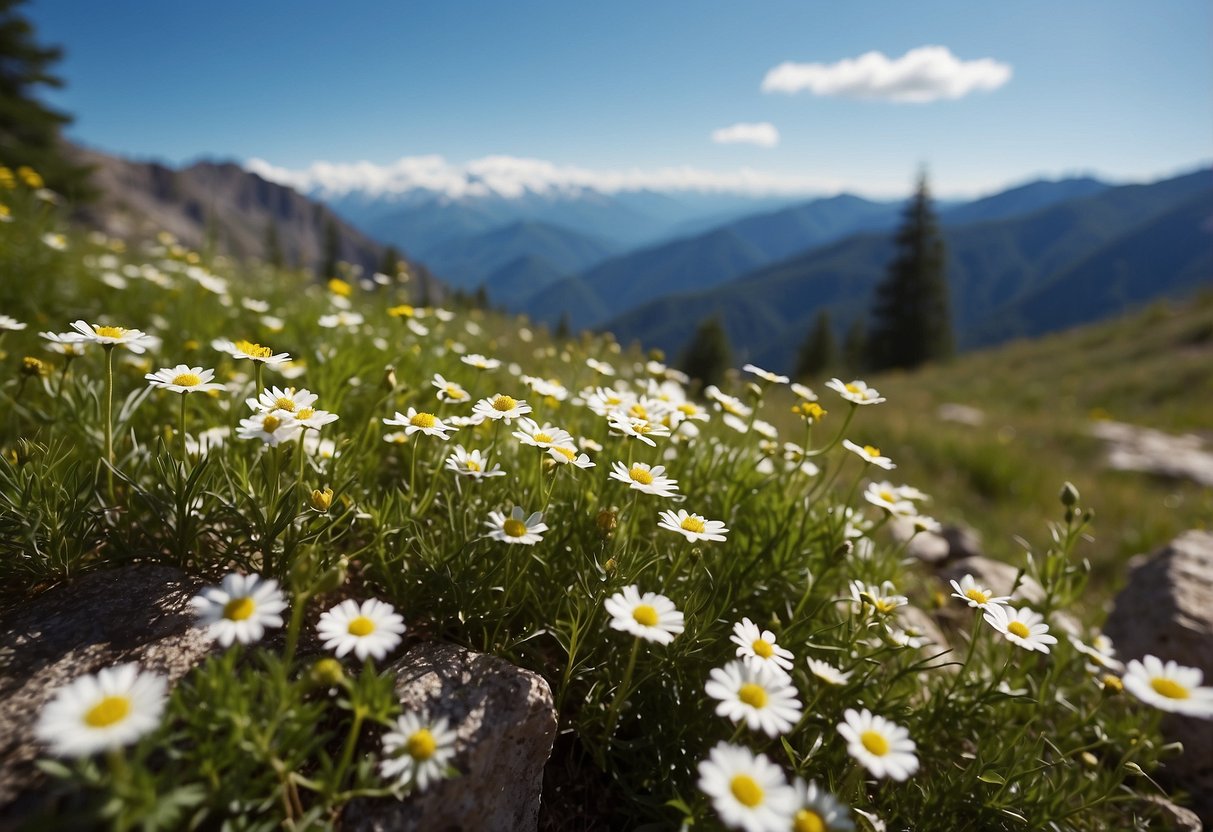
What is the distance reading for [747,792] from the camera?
1322 mm

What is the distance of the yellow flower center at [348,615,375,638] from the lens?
149 centimetres

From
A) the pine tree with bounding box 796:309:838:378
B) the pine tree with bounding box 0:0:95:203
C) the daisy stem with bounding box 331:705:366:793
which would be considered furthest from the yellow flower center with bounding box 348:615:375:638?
the pine tree with bounding box 796:309:838:378

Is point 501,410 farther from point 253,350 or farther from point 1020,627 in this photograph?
point 1020,627

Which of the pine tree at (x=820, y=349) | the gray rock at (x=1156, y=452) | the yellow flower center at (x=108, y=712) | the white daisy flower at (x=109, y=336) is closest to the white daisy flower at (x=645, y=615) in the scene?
the yellow flower center at (x=108, y=712)

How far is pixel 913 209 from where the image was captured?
121 ft

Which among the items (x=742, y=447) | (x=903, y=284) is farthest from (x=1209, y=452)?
(x=903, y=284)

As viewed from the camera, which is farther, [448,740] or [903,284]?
[903,284]

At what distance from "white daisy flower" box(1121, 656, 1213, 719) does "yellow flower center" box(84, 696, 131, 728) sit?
233cm

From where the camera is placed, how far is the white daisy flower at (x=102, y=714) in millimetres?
1079

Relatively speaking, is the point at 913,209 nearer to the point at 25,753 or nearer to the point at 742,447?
the point at 742,447

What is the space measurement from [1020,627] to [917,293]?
3999cm

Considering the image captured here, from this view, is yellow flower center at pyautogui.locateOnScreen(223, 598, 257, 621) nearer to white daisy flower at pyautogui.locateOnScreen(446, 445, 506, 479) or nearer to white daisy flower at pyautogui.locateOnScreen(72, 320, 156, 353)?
white daisy flower at pyautogui.locateOnScreen(446, 445, 506, 479)

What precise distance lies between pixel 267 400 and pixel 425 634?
921 millimetres

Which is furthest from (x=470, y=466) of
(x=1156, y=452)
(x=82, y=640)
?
(x=1156, y=452)
